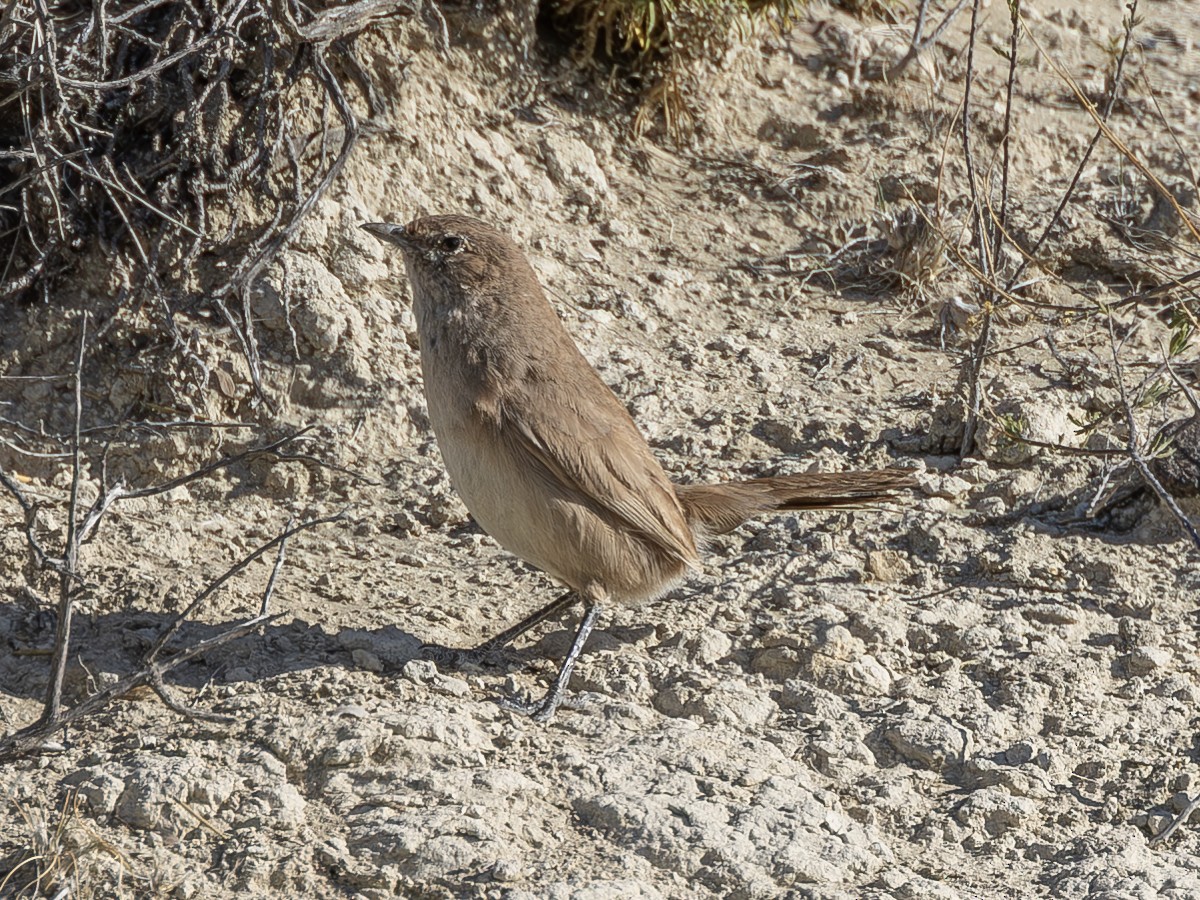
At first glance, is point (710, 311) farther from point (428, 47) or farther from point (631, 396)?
point (428, 47)

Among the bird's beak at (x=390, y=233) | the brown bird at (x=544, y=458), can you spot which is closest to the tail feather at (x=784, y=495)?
the brown bird at (x=544, y=458)

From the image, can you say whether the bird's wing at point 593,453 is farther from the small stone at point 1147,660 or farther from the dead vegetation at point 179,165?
the small stone at point 1147,660

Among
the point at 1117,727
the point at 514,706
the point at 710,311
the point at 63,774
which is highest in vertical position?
the point at 710,311

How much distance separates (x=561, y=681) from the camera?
14.8 ft

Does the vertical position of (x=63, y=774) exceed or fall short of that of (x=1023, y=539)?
it falls short

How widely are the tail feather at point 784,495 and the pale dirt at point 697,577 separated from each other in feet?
0.88

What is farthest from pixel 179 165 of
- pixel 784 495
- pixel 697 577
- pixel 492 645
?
pixel 784 495

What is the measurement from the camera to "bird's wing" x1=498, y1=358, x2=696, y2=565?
180 inches

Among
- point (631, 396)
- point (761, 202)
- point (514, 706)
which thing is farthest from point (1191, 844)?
point (761, 202)

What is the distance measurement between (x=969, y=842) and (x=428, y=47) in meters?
4.18

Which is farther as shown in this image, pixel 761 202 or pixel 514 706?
pixel 761 202

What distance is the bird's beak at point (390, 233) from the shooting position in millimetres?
4980

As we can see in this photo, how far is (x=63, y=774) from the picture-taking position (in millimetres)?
3896

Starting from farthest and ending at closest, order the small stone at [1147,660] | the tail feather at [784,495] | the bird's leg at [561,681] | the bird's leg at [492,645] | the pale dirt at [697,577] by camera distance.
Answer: the tail feather at [784,495] < the bird's leg at [492,645] < the small stone at [1147,660] < the bird's leg at [561,681] < the pale dirt at [697,577]
